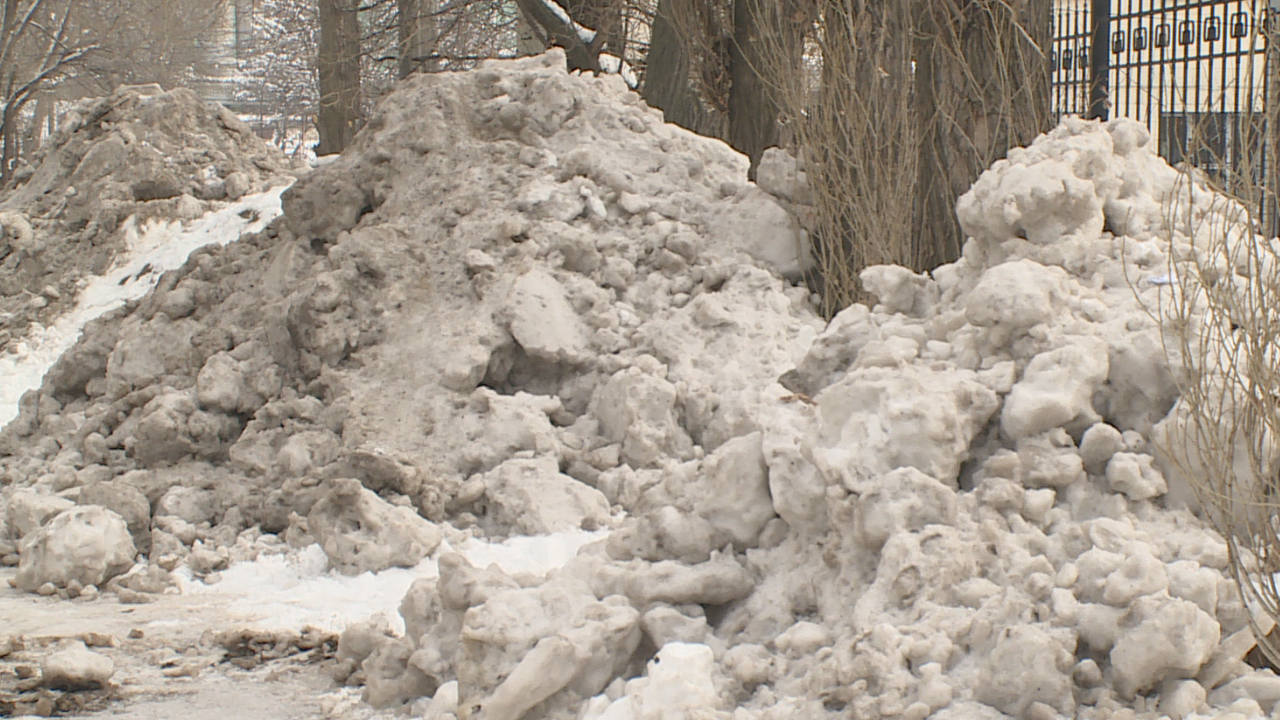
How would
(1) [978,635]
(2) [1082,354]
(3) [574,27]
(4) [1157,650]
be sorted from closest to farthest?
1. (4) [1157,650]
2. (1) [978,635]
3. (2) [1082,354]
4. (3) [574,27]

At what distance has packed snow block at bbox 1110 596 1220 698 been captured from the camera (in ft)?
8.09

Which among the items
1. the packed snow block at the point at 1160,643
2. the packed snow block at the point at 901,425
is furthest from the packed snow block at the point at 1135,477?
the packed snow block at the point at 1160,643

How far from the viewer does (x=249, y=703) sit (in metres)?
3.57

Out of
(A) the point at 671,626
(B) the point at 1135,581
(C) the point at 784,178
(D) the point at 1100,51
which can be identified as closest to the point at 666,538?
(A) the point at 671,626

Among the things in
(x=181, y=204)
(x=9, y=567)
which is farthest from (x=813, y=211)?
(x=181, y=204)

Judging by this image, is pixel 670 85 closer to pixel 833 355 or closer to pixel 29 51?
pixel 833 355

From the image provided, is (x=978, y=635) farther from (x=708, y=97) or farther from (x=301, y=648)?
(x=708, y=97)

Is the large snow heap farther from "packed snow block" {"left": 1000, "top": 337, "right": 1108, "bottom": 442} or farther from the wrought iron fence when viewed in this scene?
"packed snow block" {"left": 1000, "top": 337, "right": 1108, "bottom": 442}

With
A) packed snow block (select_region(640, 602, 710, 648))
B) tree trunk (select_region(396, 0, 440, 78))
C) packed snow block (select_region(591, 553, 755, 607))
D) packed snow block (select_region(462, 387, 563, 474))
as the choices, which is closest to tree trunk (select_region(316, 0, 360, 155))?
tree trunk (select_region(396, 0, 440, 78))

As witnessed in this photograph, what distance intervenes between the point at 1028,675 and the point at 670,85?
8085 millimetres

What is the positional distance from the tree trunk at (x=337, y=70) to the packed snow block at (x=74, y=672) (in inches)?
389

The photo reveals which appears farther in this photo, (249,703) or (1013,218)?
(1013,218)

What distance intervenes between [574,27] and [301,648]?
8127mm

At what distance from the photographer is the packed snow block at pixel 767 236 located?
6586 mm
